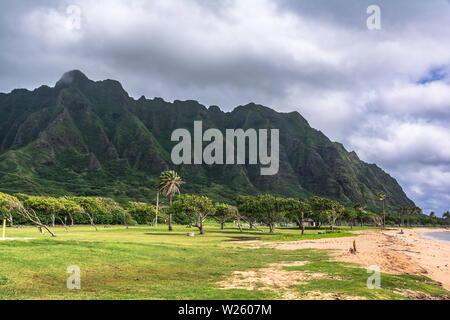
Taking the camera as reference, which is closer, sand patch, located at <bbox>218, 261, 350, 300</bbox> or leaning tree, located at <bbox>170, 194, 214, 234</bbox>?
sand patch, located at <bbox>218, 261, 350, 300</bbox>

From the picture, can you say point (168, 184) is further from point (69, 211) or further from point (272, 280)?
point (272, 280)

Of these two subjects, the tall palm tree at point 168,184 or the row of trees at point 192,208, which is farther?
the tall palm tree at point 168,184

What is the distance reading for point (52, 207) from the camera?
6725cm

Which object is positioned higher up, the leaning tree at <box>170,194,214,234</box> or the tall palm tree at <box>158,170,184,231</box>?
the tall palm tree at <box>158,170,184,231</box>

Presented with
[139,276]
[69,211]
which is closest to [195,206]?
[69,211]

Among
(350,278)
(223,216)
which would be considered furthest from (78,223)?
(350,278)

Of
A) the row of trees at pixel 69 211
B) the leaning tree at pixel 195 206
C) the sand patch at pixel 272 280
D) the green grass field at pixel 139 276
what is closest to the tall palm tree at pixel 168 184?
the row of trees at pixel 69 211

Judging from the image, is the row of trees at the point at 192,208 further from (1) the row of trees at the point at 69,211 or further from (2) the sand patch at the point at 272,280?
(2) the sand patch at the point at 272,280

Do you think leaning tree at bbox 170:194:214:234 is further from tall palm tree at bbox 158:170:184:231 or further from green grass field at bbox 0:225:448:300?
green grass field at bbox 0:225:448:300

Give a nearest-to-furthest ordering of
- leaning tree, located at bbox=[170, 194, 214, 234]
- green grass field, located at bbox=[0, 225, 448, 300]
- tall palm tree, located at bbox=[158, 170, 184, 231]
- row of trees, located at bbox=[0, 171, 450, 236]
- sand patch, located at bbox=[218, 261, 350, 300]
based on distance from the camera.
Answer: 1. green grass field, located at bbox=[0, 225, 448, 300]
2. sand patch, located at bbox=[218, 261, 350, 300]
3. row of trees, located at bbox=[0, 171, 450, 236]
4. leaning tree, located at bbox=[170, 194, 214, 234]
5. tall palm tree, located at bbox=[158, 170, 184, 231]

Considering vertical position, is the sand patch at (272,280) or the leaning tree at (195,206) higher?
the leaning tree at (195,206)

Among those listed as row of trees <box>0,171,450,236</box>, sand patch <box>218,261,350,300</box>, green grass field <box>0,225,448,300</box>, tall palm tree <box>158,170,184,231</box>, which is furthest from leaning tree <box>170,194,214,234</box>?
sand patch <box>218,261,350,300</box>
